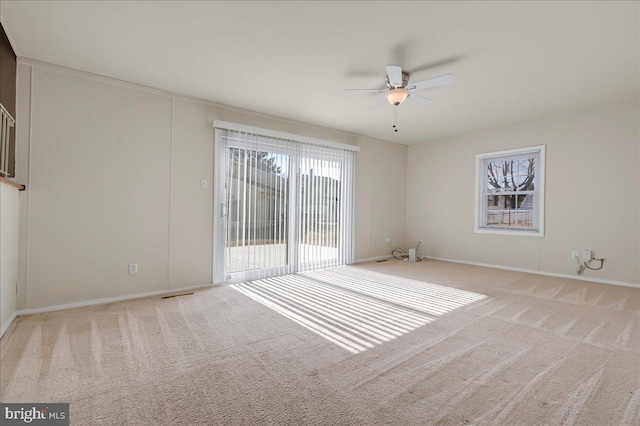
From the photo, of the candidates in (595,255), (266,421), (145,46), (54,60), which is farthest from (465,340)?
(54,60)

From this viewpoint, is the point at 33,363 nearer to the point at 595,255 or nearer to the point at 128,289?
the point at 128,289

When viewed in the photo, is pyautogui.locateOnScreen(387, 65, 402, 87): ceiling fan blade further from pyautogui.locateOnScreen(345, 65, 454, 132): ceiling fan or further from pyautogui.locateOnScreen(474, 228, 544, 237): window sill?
pyautogui.locateOnScreen(474, 228, 544, 237): window sill

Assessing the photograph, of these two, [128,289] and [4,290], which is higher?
[4,290]

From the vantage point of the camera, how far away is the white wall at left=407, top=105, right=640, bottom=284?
14.1 feet

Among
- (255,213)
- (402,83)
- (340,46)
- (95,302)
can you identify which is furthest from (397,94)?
(95,302)

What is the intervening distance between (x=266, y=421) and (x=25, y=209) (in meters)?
3.25

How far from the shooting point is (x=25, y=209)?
120 inches

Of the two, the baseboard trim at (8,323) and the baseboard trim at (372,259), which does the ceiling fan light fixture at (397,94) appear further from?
the baseboard trim at (8,323)

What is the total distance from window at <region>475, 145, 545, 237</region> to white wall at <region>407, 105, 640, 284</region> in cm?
11

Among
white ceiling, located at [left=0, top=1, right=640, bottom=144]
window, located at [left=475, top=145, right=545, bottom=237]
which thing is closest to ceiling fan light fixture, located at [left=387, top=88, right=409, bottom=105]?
white ceiling, located at [left=0, top=1, right=640, bottom=144]

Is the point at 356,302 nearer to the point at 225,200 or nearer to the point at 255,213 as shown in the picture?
the point at 255,213

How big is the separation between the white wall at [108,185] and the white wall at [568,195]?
4381 millimetres

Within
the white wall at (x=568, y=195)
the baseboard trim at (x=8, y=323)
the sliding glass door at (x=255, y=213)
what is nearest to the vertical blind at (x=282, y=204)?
the sliding glass door at (x=255, y=213)

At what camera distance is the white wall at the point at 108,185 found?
3113 mm
